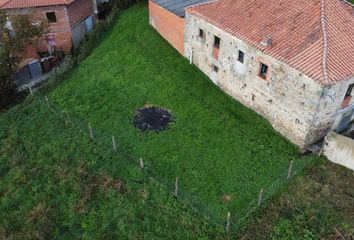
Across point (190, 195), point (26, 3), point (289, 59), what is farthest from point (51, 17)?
point (190, 195)

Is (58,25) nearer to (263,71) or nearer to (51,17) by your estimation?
(51,17)

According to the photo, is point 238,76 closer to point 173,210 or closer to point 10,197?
point 173,210

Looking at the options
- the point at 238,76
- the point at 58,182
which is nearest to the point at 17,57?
the point at 58,182

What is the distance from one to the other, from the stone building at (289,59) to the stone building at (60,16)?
14340 mm

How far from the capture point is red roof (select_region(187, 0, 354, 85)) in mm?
21344

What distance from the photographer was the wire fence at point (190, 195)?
19531 millimetres

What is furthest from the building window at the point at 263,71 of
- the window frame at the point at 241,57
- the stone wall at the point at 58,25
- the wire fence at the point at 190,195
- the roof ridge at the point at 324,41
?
the stone wall at the point at 58,25

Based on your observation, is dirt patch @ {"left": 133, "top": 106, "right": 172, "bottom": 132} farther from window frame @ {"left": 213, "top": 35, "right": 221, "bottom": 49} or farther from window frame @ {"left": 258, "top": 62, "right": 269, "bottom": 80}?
window frame @ {"left": 258, "top": 62, "right": 269, "bottom": 80}

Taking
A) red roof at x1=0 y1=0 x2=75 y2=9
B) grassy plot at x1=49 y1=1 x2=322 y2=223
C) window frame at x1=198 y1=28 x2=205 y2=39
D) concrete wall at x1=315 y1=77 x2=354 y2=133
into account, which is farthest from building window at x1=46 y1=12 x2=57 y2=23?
concrete wall at x1=315 y1=77 x2=354 y2=133

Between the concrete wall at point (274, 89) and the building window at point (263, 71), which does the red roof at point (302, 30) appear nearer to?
the concrete wall at point (274, 89)

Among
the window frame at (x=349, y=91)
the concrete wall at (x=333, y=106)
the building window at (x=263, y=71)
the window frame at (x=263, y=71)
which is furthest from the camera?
the building window at (x=263, y=71)

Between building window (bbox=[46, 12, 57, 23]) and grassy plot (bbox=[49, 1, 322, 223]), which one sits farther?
building window (bbox=[46, 12, 57, 23])

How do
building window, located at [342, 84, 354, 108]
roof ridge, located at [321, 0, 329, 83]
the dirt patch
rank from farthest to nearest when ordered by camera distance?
1. the dirt patch
2. building window, located at [342, 84, 354, 108]
3. roof ridge, located at [321, 0, 329, 83]

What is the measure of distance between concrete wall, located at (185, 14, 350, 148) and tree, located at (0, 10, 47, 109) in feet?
42.3
